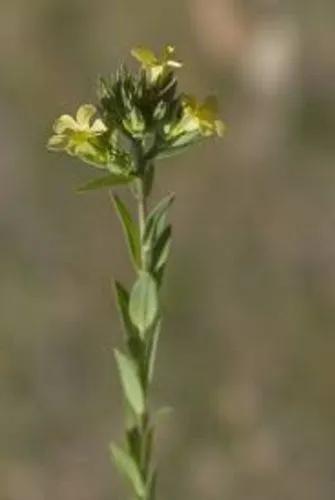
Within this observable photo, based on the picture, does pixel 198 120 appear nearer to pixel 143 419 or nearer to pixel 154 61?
pixel 154 61

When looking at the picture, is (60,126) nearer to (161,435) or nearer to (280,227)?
(161,435)

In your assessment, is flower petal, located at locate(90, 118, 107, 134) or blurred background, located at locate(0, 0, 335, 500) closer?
flower petal, located at locate(90, 118, 107, 134)

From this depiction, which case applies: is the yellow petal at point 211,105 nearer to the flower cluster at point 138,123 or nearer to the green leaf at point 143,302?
the flower cluster at point 138,123

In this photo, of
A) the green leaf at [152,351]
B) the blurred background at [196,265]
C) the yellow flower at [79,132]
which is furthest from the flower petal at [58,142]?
the blurred background at [196,265]

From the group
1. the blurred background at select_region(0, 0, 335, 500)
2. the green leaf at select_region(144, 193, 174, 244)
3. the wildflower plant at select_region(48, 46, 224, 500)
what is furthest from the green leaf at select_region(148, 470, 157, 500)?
the blurred background at select_region(0, 0, 335, 500)

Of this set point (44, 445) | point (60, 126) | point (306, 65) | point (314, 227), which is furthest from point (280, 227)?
point (60, 126)

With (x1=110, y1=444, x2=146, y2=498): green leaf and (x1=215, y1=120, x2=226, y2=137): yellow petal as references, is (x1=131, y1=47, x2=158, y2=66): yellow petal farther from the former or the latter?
(x1=110, y1=444, x2=146, y2=498): green leaf
